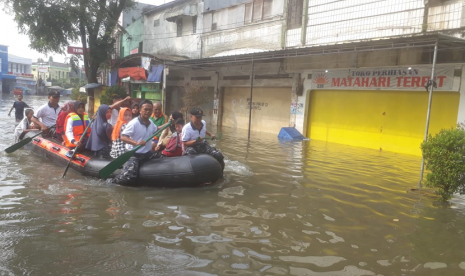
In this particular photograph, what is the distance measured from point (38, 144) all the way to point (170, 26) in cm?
1636

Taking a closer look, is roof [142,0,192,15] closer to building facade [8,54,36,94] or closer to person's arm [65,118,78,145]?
person's arm [65,118,78,145]

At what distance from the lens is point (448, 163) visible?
5531 millimetres

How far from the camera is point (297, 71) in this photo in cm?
1529

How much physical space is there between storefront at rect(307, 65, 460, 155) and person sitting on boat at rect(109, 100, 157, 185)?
9.03 m

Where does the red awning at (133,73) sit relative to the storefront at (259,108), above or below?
above

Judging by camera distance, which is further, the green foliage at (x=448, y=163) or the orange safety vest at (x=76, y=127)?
the orange safety vest at (x=76, y=127)

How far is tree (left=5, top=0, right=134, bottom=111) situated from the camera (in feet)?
67.1

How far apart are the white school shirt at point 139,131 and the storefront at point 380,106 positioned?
901 cm

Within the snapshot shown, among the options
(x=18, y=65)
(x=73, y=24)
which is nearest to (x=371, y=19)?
(x=73, y=24)

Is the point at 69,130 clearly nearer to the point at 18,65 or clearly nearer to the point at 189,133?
the point at 189,133

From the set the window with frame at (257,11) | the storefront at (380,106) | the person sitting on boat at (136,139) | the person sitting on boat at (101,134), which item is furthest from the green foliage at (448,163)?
the window with frame at (257,11)

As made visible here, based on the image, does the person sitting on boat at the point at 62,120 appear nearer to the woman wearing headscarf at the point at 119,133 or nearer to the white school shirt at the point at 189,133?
the woman wearing headscarf at the point at 119,133

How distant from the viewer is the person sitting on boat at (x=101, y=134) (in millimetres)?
6820

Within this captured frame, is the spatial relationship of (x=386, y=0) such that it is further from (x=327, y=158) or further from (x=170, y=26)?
(x=170, y=26)
